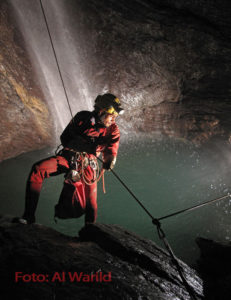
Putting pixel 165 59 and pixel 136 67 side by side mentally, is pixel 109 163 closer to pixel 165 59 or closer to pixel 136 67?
pixel 165 59

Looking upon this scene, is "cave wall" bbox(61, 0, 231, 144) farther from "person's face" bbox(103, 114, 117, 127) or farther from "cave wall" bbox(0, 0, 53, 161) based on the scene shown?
"person's face" bbox(103, 114, 117, 127)

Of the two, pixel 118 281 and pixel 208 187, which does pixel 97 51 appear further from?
pixel 118 281

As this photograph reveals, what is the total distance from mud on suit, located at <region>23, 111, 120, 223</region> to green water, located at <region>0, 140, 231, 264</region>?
6.84 ft

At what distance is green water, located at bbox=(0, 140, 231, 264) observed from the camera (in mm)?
4797

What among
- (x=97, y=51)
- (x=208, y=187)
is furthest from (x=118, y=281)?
(x=97, y=51)

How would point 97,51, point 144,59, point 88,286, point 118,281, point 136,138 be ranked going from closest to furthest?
point 88,286 → point 118,281 → point 144,59 → point 97,51 → point 136,138

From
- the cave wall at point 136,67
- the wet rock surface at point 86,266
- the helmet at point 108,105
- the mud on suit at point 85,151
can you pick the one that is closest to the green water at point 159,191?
the cave wall at point 136,67

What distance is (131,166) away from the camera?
727cm

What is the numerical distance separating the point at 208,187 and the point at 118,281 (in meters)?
5.25

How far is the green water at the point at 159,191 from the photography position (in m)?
4.80

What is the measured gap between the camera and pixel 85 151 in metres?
3.11

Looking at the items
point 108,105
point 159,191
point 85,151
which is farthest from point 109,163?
point 159,191

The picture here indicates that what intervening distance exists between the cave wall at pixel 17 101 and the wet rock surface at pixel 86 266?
18.4ft


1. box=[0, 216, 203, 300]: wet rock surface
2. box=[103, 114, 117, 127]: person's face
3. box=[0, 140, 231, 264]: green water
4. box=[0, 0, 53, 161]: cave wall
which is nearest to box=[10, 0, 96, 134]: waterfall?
box=[0, 0, 53, 161]: cave wall
